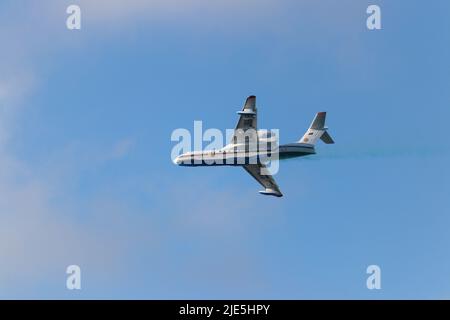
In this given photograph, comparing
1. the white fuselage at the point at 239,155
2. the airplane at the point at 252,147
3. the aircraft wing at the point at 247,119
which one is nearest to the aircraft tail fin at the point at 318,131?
Result: the airplane at the point at 252,147

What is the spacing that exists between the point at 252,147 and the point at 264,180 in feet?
34.4

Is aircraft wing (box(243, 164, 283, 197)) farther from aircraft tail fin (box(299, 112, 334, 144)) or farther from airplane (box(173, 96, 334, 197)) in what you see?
aircraft tail fin (box(299, 112, 334, 144))

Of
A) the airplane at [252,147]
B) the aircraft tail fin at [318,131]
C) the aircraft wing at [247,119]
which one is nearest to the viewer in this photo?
the aircraft wing at [247,119]

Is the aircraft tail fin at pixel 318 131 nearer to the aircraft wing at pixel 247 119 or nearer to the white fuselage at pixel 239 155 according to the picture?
Result: the white fuselage at pixel 239 155

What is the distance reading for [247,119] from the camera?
105 m

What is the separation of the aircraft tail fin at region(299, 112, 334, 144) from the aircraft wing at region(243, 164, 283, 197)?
33.7 feet

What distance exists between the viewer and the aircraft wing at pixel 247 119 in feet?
339

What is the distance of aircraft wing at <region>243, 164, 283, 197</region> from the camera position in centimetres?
11312

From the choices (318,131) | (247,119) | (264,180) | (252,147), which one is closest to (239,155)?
(252,147)
